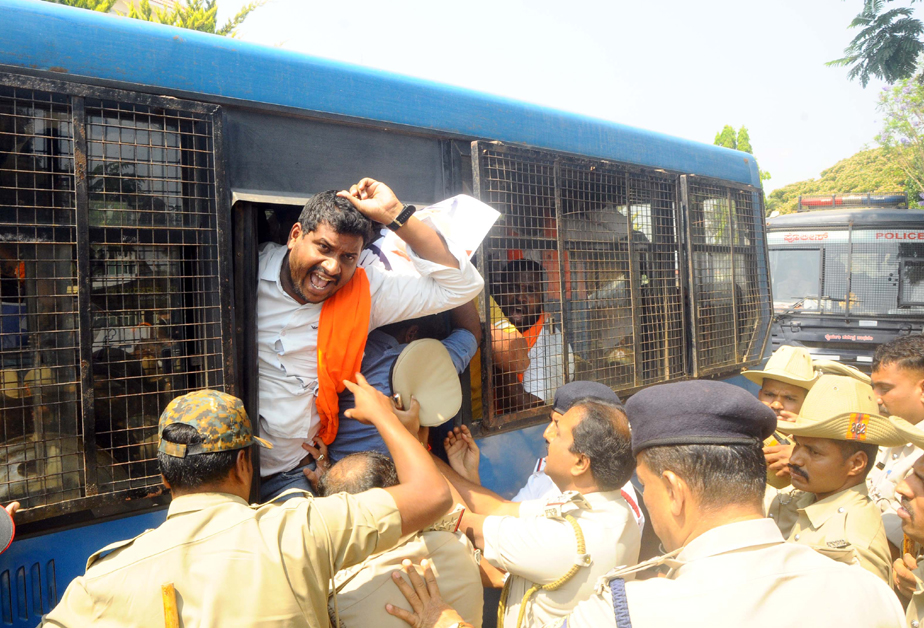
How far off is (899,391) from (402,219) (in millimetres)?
2606

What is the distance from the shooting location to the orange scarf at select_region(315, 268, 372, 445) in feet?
7.93

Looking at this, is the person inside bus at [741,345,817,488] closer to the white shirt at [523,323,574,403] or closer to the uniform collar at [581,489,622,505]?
the white shirt at [523,323,574,403]

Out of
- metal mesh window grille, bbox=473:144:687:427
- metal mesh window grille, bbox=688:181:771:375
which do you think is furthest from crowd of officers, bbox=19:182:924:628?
metal mesh window grille, bbox=688:181:771:375

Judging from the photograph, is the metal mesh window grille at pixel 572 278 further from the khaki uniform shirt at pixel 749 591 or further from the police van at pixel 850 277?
the police van at pixel 850 277

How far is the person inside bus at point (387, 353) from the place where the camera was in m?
2.64

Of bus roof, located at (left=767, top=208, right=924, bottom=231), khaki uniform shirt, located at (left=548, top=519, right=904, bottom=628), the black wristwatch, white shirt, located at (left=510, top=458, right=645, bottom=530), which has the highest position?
bus roof, located at (left=767, top=208, right=924, bottom=231)

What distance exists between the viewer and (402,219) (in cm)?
240

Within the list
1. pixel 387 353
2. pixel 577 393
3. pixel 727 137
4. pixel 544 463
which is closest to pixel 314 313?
pixel 387 353

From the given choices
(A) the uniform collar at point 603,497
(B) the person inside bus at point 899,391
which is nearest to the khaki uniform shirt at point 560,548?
(A) the uniform collar at point 603,497

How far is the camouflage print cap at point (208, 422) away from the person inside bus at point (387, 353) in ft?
2.38

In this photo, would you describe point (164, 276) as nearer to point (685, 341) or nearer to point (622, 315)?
point (622, 315)

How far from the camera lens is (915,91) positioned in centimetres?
2014

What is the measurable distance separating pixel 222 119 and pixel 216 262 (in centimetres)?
50

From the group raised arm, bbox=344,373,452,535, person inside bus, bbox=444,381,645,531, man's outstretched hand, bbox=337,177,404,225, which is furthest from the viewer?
person inside bus, bbox=444,381,645,531
